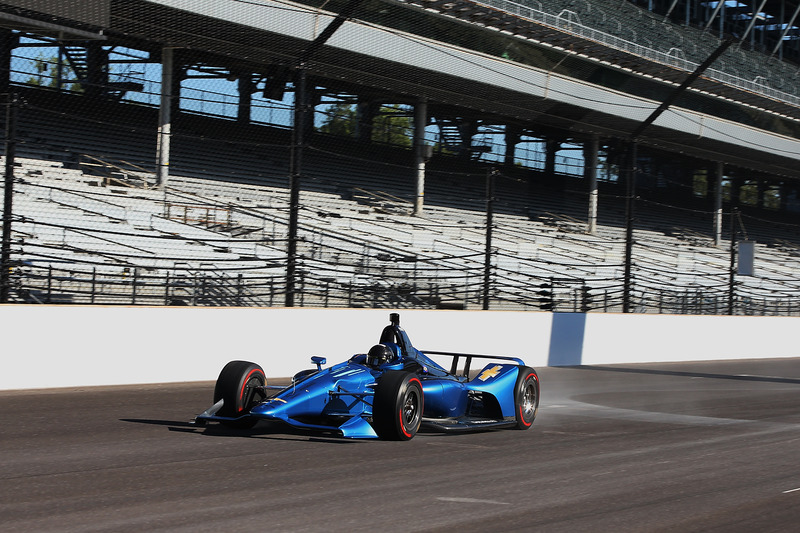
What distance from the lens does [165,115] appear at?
23906 mm

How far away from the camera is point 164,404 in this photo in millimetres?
10109

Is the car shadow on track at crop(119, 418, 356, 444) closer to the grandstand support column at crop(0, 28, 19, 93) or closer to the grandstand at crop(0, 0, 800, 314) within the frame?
the grandstand at crop(0, 0, 800, 314)

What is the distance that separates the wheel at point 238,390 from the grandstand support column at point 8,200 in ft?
12.7

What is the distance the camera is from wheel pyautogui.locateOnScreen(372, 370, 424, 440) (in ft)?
25.7

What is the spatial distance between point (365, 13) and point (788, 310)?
14146mm

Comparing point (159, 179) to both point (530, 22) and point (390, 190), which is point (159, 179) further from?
point (530, 22)

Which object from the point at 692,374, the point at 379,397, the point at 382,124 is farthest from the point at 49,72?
the point at 379,397

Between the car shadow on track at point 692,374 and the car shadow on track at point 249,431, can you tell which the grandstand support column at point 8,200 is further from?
the car shadow on track at point 692,374

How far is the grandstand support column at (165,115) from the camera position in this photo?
68.8 ft

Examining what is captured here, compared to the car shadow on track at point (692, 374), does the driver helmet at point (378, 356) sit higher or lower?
higher

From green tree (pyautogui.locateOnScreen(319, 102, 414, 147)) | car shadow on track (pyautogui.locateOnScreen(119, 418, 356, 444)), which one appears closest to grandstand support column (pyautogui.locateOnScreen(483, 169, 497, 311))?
car shadow on track (pyautogui.locateOnScreen(119, 418, 356, 444))

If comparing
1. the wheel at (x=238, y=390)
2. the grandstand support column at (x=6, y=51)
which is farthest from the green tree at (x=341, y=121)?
the wheel at (x=238, y=390)

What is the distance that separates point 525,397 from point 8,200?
19.6 feet

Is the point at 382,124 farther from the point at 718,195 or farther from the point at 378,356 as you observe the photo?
the point at 378,356
